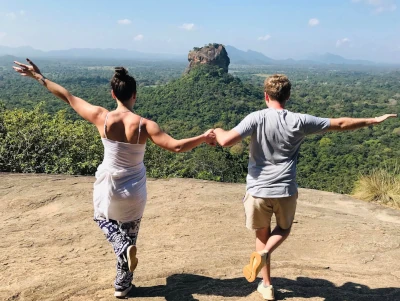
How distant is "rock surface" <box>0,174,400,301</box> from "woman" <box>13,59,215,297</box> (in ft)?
1.67

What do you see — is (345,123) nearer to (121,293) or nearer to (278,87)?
(278,87)

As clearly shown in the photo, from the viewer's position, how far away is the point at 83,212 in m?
4.81

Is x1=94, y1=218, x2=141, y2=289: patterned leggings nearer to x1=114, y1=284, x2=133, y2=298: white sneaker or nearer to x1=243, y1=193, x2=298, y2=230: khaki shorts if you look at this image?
x1=114, y1=284, x2=133, y2=298: white sneaker

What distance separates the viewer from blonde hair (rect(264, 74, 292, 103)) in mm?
2514

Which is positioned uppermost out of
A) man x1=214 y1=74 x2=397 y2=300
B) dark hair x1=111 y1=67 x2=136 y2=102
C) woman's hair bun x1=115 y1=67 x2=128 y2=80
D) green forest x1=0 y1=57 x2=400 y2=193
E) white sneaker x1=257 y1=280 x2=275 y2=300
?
woman's hair bun x1=115 y1=67 x2=128 y2=80

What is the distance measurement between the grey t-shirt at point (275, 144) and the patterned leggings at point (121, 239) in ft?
2.87

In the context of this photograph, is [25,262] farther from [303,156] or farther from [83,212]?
[303,156]

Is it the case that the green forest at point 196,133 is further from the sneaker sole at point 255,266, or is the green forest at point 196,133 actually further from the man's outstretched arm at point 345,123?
the sneaker sole at point 255,266

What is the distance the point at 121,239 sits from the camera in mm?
2699

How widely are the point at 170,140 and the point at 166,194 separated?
3083 mm

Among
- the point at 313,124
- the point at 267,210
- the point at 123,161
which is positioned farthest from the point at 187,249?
the point at 313,124

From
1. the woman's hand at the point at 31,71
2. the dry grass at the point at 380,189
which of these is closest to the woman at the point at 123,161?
the woman's hand at the point at 31,71

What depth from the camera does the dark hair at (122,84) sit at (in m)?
2.52

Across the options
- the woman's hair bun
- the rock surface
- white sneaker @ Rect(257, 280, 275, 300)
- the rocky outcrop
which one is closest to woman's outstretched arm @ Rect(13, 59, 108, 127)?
the woman's hair bun
